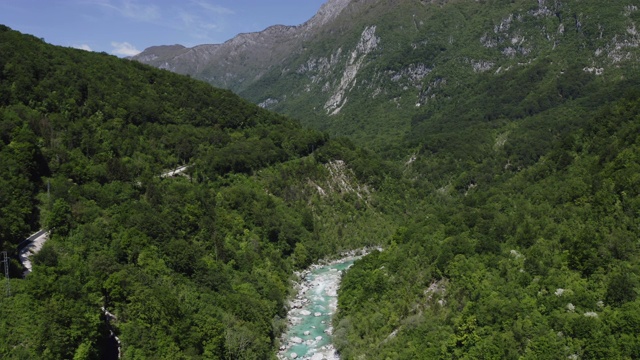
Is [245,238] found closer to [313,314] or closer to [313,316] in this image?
[313,314]

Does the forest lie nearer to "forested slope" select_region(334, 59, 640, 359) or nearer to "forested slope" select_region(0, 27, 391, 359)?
"forested slope" select_region(334, 59, 640, 359)

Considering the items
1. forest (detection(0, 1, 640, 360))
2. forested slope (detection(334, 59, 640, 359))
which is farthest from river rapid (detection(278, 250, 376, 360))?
forested slope (detection(334, 59, 640, 359))

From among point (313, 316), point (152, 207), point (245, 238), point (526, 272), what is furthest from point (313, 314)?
point (526, 272)

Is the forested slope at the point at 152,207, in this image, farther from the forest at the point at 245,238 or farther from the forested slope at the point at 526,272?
the forested slope at the point at 526,272

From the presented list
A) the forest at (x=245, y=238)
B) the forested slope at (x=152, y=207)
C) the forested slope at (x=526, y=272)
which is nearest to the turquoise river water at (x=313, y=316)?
the forest at (x=245, y=238)

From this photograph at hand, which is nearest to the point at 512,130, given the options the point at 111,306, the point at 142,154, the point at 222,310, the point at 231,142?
the point at 231,142

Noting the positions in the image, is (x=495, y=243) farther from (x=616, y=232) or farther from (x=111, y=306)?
(x=111, y=306)
